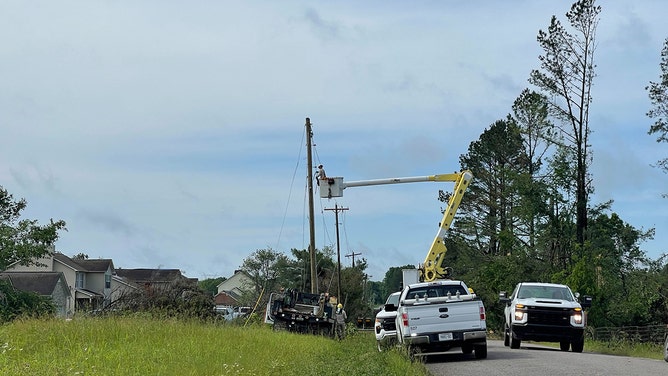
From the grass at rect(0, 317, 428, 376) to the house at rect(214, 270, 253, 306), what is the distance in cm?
7083

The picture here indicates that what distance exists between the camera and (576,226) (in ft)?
170

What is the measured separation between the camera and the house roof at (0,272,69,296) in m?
60.3

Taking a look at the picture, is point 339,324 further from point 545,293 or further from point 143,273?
point 143,273

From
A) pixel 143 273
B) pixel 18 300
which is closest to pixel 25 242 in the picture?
pixel 18 300

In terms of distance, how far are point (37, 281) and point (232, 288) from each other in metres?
85.1

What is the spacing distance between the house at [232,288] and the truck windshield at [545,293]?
6608 cm

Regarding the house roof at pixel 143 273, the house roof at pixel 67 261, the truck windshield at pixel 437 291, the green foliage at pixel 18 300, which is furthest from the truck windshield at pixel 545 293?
the house roof at pixel 143 273

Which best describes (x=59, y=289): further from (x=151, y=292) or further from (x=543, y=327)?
(x=543, y=327)

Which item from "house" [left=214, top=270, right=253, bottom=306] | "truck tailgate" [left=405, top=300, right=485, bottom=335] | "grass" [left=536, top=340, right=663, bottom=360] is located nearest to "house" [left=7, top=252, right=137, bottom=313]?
"house" [left=214, top=270, right=253, bottom=306]

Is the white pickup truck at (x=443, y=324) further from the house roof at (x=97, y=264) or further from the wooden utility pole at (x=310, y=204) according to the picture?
the house roof at (x=97, y=264)

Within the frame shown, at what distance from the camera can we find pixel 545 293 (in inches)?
1084

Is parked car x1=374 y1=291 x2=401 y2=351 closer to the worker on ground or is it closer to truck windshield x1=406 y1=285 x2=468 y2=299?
truck windshield x1=406 y1=285 x2=468 y2=299

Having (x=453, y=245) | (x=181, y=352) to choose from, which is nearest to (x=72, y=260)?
(x=453, y=245)

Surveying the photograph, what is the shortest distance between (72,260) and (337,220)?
23169 mm
